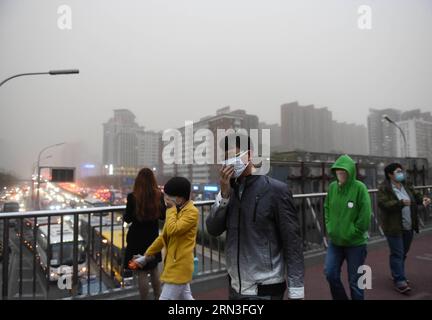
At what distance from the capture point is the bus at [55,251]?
10.7 feet

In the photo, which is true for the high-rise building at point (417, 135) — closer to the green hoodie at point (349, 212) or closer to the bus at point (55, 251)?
the green hoodie at point (349, 212)

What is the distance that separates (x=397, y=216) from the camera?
3.95 metres

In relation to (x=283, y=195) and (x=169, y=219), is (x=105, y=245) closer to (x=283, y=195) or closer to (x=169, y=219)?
(x=169, y=219)

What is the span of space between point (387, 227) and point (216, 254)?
96.8 inches

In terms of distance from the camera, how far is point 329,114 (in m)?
41.0

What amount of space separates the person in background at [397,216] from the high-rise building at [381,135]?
3848 cm

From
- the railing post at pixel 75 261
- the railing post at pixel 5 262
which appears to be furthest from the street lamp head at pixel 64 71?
the railing post at pixel 5 262

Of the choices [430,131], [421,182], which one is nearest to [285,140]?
Answer: [430,131]

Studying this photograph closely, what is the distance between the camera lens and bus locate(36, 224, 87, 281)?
3271 millimetres

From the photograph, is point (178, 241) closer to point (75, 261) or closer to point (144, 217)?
point (144, 217)

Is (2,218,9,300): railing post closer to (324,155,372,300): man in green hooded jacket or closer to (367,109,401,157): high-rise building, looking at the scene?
(324,155,372,300): man in green hooded jacket

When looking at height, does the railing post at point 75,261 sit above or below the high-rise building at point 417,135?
below

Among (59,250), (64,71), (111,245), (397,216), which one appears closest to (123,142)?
(64,71)

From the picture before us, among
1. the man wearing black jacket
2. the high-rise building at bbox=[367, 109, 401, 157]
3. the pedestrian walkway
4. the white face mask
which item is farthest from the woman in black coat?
the high-rise building at bbox=[367, 109, 401, 157]
